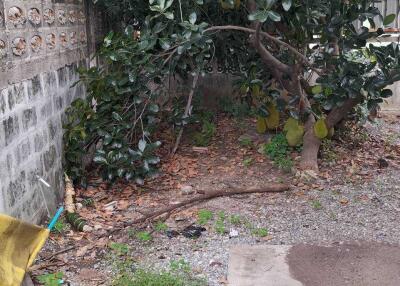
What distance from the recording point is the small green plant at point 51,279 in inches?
143

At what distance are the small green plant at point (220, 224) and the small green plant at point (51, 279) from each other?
1292 mm

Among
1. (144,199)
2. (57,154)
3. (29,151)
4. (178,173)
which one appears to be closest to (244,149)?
(178,173)

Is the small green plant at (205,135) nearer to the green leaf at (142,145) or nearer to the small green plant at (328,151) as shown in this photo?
the small green plant at (328,151)

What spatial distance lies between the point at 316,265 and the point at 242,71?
121 inches

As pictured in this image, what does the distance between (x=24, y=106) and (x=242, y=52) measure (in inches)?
132

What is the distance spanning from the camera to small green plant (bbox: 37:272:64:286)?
3.64m

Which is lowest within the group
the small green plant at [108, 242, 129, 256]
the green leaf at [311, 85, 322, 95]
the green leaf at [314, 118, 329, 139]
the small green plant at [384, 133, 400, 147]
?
the small green plant at [384, 133, 400, 147]

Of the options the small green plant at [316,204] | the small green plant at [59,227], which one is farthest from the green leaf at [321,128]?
the small green plant at [59,227]

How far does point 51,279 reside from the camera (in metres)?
3.69

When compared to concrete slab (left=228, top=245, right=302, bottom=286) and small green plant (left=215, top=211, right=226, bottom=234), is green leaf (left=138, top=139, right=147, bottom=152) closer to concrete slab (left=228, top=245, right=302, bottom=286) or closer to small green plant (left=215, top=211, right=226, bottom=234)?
small green plant (left=215, top=211, right=226, bottom=234)

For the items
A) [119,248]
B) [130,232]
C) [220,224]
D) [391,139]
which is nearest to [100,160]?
[130,232]

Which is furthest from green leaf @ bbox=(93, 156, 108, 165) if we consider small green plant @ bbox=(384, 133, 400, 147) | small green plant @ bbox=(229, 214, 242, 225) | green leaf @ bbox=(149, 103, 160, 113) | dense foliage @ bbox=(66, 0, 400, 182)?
small green plant @ bbox=(384, 133, 400, 147)

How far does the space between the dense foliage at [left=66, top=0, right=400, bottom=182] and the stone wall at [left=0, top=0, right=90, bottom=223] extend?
13.0 inches

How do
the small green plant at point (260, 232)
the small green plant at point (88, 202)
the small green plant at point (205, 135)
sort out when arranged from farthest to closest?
the small green plant at point (205, 135) → the small green plant at point (88, 202) → the small green plant at point (260, 232)
